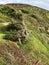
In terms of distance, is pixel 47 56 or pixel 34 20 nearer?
pixel 47 56

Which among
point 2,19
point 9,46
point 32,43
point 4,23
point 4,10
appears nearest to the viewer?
point 9,46

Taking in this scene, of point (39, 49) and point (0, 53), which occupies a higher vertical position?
point (0, 53)

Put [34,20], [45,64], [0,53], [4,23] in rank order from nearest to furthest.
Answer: [0,53], [45,64], [4,23], [34,20]

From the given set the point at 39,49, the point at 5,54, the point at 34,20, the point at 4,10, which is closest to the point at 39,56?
the point at 39,49

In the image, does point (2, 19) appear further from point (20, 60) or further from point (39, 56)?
point (20, 60)

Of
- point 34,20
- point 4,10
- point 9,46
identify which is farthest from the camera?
point 34,20

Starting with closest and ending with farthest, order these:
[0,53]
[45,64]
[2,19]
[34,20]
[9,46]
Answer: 1. [0,53]
2. [9,46]
3. [45,64]
4. [2,19]
5. [34,20]

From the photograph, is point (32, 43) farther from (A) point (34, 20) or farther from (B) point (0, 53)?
(A) point (34, 20)

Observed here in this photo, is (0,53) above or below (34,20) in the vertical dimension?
above

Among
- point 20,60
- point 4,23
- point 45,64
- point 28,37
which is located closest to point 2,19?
point 4,23
